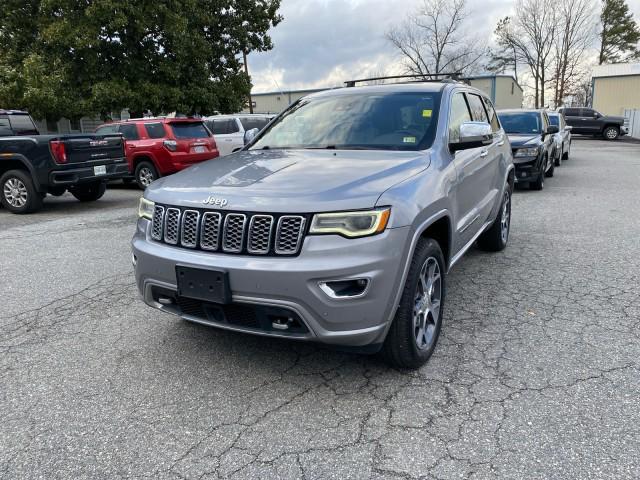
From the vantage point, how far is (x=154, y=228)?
3145mm

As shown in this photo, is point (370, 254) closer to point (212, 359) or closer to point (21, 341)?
point (212, 359)

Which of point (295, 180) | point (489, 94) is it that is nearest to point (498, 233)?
point (295, 180)

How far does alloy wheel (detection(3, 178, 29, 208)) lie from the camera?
916 centimetres

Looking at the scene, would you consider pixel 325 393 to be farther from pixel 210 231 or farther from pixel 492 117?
pixel 492 117

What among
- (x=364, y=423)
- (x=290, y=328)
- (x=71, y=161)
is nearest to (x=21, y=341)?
(x=290, y=328)

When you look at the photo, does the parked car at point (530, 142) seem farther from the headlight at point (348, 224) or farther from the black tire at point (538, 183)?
the headlight at point (348, 224)

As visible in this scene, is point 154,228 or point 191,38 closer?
point 154,228

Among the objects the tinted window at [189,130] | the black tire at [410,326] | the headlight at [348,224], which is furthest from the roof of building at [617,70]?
the headlight at [348,224]

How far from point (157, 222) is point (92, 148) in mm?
6913

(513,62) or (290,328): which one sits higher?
(513,62)

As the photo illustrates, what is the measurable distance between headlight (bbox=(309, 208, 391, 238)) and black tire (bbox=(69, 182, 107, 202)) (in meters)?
9.35

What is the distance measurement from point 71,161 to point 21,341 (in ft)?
19.4

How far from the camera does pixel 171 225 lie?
119 inches

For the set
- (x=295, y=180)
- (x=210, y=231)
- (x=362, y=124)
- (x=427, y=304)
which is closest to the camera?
(x=210, y=231)
